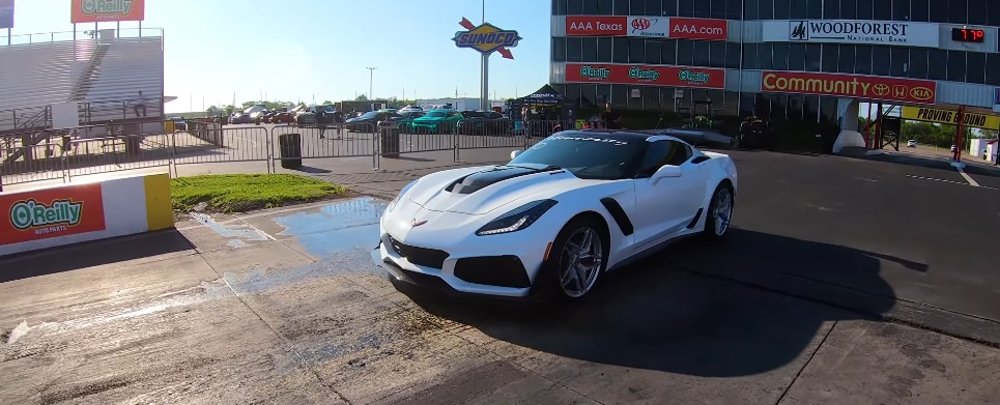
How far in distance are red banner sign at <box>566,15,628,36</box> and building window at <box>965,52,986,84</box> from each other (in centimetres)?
1774

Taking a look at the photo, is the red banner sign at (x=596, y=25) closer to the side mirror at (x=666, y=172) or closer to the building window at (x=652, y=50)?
the building window at (x=652, y=50)

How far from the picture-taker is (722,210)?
7.66m

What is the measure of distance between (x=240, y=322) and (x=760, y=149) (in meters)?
24.5

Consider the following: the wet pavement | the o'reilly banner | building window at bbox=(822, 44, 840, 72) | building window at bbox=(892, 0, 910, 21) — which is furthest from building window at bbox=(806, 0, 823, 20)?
the wet pavement

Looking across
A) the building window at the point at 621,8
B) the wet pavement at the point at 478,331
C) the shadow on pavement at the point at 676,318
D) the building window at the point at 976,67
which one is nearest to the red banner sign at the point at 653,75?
the building window at the point at 621,8

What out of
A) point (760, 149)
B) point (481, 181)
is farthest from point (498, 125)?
point (481, 181)

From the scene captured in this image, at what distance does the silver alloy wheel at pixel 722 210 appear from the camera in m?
7.48

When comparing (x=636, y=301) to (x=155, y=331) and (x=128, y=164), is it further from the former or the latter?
(x=128, y=164)

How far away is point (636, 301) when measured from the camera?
5402 millimetres

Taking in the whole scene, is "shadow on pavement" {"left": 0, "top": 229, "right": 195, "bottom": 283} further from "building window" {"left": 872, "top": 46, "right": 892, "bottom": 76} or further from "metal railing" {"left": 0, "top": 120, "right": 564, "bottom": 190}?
"building window" {"left": 872, "top": 46, "right": 892, "bottom": 76}

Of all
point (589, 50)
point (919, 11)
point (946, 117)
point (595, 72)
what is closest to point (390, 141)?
point (595, 72)

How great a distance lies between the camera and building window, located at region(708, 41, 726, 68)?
38.3 metres

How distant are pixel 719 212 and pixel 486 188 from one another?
3402mm

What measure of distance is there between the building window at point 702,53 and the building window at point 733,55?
3.35 feet
